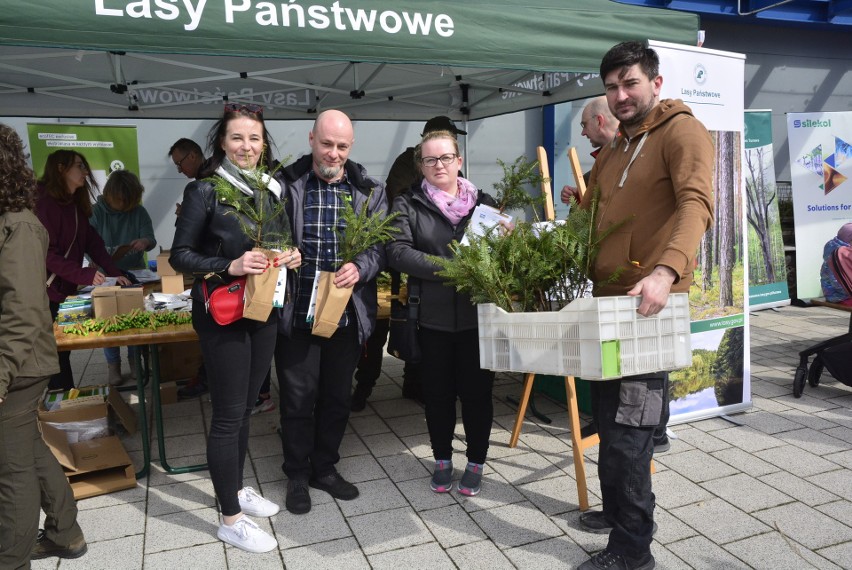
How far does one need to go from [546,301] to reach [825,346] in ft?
11.4

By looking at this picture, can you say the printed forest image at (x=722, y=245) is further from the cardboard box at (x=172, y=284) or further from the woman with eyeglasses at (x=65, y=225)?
the woman with eyeglasses at (x=65, y=225)

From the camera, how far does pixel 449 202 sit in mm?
3072

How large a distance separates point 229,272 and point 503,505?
1.67m

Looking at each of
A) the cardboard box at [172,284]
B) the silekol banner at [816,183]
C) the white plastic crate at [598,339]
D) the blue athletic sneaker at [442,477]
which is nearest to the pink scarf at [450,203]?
the white plastic crate at [598,339]

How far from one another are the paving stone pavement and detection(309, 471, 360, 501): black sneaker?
38 mm

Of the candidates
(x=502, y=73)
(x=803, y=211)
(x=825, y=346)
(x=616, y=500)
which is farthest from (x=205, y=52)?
(x=803, y=211)

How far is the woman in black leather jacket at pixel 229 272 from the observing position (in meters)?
2.61

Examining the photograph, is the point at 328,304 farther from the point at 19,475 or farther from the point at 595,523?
the point at 595,523

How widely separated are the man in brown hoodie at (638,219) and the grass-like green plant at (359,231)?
94 cm

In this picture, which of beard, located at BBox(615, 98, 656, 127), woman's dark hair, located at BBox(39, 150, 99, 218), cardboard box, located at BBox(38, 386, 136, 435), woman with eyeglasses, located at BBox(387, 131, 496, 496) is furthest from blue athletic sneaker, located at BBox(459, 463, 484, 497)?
woman's dark hair, located at BBox(39, 150, 99, 218)

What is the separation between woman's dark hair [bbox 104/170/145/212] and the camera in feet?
→ 17.5

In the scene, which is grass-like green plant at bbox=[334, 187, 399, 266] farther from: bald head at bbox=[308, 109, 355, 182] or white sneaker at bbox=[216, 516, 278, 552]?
white sneaker at bbox=[216, 516, 278, 552]

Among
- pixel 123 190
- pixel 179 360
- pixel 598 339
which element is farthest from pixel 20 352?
pixel 123 190

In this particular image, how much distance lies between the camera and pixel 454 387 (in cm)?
320
